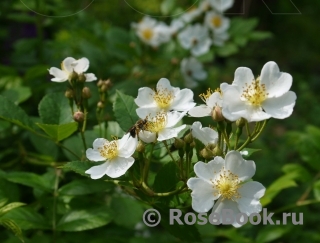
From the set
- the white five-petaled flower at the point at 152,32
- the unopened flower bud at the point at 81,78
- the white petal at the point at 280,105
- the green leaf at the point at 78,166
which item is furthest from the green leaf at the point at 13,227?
the white five-petaled flower at the point at 152,32

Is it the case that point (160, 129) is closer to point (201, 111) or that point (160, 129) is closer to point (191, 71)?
point (201, 111)

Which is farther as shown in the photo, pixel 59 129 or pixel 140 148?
pixel 59 129

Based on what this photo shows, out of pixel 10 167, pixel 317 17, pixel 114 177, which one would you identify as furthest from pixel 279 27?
pixel 114 177

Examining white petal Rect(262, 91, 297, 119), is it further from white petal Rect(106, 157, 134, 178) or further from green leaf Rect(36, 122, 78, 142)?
green leaf Rect(36, 122, 78, 142)

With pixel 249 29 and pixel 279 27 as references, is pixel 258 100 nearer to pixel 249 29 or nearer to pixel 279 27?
pixel 249 29

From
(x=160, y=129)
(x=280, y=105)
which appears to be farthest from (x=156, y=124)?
(x=280, y=105)

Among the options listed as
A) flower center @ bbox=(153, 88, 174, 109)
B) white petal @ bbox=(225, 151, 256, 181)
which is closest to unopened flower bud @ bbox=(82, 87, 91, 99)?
flower center @ bbox=(153, 88, 174, 109)
